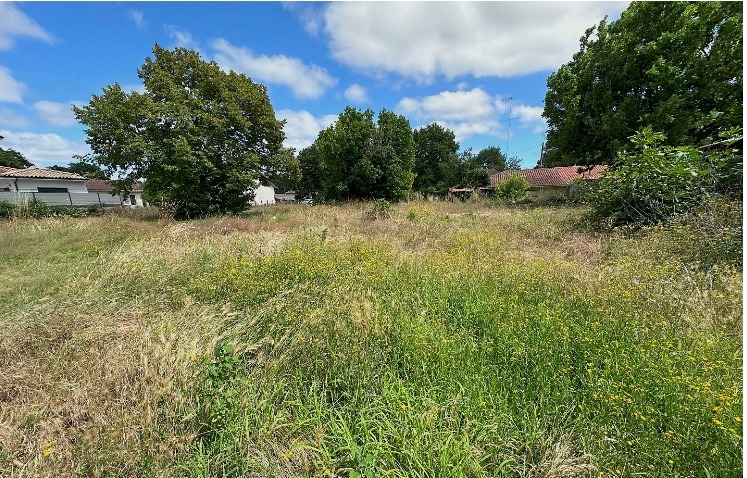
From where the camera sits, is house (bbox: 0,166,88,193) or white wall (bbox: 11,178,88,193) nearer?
house (bbox: 0,166,88,193)

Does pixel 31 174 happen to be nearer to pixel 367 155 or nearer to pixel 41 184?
pixel 41 184

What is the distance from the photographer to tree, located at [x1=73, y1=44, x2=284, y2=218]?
43.4ft

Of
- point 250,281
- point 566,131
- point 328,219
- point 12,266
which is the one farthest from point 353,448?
point 566,131

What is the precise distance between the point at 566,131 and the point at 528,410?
57.9ft

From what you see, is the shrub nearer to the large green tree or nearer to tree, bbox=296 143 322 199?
the large green tree

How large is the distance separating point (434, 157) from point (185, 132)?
35.2 m

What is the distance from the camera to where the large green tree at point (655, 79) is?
36.4ft

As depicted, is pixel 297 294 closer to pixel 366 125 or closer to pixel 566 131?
pixel 566 131

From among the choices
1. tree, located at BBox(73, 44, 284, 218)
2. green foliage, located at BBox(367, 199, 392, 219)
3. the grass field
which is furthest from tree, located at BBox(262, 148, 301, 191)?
the grass field

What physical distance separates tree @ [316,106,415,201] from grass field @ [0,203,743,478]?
17.8 m

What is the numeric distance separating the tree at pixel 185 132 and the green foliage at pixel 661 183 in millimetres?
14856

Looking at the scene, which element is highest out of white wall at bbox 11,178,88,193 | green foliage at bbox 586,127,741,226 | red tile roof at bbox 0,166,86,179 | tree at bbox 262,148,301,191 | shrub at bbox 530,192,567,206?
red tile roof at bbox 0,166,86,179

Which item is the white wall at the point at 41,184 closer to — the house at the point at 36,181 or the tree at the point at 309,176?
the house at the point at 36,181

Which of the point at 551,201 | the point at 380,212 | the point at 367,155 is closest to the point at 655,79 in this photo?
the point at 551,201
